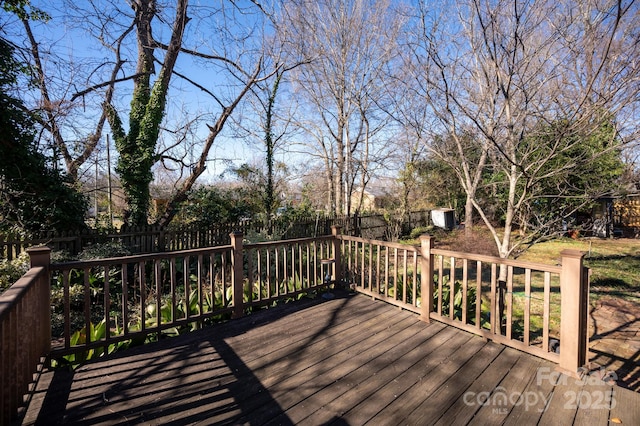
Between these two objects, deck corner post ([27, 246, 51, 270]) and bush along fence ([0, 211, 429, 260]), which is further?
bush along fence ([0, 211, 429, 260])

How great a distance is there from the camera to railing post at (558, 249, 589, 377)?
7.42 feet

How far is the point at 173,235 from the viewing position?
680cm

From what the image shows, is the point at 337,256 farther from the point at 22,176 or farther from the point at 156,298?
the point at 22,176

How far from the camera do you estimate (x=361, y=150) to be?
10.5 metres

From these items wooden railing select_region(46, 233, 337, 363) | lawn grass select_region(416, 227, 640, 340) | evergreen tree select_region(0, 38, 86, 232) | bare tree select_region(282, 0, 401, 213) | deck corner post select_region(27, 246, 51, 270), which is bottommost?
lawn grass select_region(416, 227, 640, 340)

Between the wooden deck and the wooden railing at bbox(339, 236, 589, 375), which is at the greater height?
the wooden railing at bbox(339, 236, 589, 375)

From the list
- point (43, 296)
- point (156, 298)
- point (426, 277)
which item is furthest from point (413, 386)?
point (43, 296)

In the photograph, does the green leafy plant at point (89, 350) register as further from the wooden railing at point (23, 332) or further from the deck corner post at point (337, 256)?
the deck corner post at point (337, 256)

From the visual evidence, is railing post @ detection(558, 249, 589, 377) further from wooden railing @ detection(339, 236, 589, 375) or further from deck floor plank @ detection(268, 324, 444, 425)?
deck floor plank @ detection(268, 324, 444, 425)

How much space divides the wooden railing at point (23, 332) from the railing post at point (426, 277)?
3175 millimetres

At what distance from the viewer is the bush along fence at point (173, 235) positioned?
5363 mm

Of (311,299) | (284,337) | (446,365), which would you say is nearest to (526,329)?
(446,365)

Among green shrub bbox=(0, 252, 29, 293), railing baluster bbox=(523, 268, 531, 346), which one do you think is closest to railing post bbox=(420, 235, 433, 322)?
railing baluster bbox=(523, 268, 531, 346)

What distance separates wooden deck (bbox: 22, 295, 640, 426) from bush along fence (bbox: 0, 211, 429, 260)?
416 centimetres
